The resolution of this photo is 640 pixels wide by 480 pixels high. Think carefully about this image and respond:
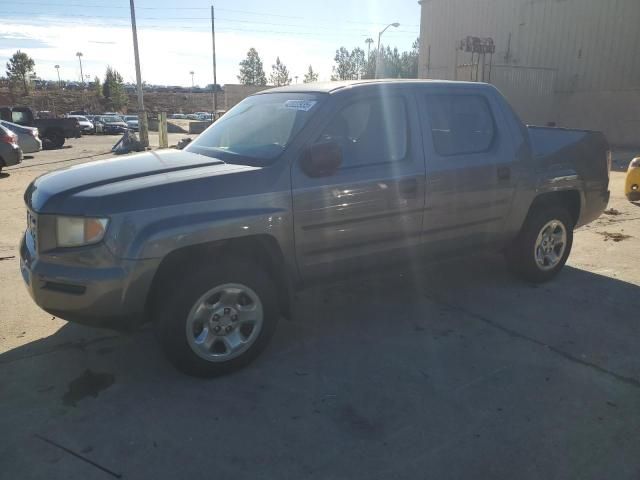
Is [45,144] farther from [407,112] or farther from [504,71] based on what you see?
[407,112]

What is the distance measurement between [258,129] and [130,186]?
1.23 meters

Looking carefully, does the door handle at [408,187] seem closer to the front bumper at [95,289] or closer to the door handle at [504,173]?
the door handle at [504,173]

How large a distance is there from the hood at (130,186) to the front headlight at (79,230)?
0.16ft

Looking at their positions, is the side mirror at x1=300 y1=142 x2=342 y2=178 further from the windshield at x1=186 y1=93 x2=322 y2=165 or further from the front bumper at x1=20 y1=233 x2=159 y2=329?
the front bumper at x1=20 y1=233 x2=159 y2=329

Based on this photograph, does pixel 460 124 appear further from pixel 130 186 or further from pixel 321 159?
pixel 130 186

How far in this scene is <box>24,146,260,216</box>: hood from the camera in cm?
296

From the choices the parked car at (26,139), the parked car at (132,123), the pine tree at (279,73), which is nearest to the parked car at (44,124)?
the parked car at (26,139)

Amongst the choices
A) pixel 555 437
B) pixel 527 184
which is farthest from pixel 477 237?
pixel 555 437

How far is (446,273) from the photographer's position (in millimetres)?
5461

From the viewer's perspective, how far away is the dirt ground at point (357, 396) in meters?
2.60

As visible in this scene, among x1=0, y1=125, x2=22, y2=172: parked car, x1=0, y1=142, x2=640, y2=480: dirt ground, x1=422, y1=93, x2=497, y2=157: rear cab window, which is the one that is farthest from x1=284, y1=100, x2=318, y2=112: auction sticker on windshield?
x1=0, y1=125, x2=22, y2=172: parked car

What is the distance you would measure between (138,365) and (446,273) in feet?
10.8

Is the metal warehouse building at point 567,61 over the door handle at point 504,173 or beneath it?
over

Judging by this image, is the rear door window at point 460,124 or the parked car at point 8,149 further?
the parked car at point 8,149
